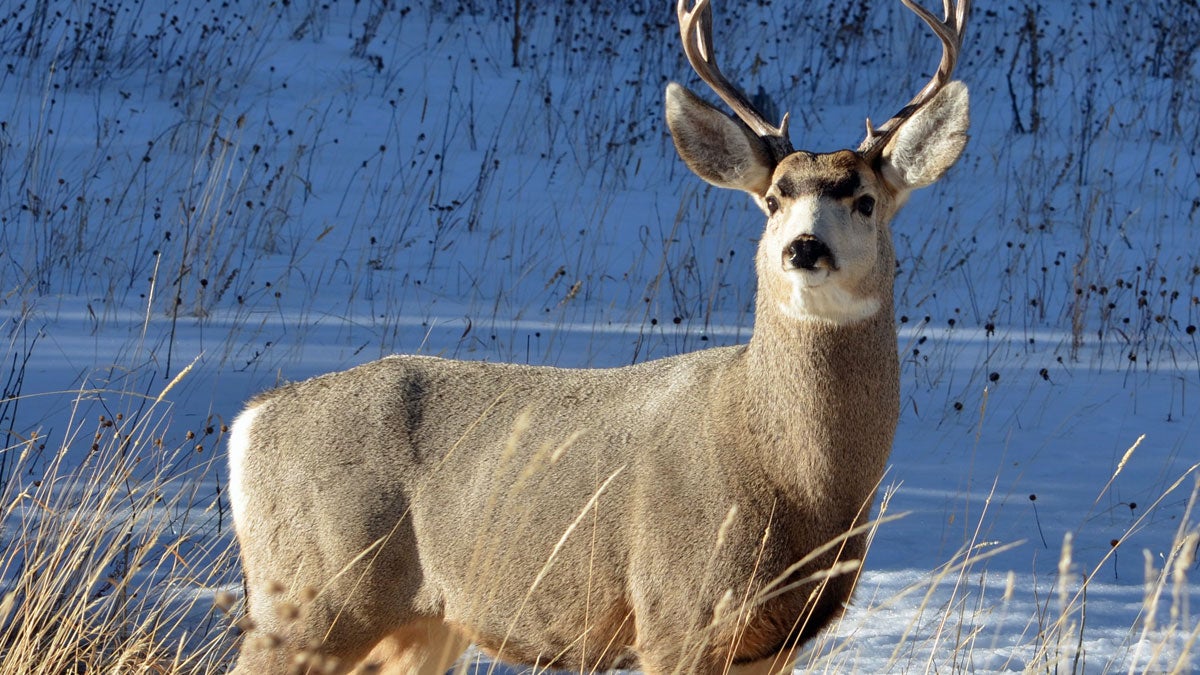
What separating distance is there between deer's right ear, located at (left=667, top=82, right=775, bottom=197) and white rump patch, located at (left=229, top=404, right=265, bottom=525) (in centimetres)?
135

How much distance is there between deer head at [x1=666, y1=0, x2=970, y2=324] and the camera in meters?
3.53

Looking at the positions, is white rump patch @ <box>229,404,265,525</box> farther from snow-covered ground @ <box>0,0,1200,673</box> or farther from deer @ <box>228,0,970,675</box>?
snow-covered ground @ <box>0,0,1200,673</box>

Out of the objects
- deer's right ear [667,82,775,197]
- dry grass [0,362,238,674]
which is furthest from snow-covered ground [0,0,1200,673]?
deer's right ear [667,82,775,197]

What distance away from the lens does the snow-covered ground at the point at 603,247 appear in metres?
5.45

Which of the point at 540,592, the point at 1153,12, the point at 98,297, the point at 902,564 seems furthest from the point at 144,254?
the point at 1153,12

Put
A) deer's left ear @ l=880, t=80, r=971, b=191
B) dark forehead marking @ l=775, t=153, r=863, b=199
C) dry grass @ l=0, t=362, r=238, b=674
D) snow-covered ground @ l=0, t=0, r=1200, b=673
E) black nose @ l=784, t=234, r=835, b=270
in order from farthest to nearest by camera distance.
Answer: snow-covered ground @ l=0, t=0, r=1200, b=673 → dry grass @ l=0, t=362, r=238, b=674 → deer's left ear @ l=880, t=80, r=971, b=191 → dark forehead marking @ l=775, t=153, r=863, b=199 → black nose @ l=784, t=234, r=835, b=270

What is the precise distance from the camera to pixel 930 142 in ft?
12.8

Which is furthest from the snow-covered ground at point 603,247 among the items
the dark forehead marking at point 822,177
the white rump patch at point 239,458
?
the dark forehead marking at point 822,177

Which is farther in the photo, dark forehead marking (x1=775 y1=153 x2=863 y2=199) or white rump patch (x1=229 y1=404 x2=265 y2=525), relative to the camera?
white rump patch (x1=229 y1=404 x2=265 y2=525)

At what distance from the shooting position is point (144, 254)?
8680 mm

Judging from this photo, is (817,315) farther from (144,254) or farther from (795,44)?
(795,44)

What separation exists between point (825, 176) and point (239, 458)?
1694 millimetres

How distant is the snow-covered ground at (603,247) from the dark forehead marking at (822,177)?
0.95 metres

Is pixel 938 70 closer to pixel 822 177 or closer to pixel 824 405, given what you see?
pixel 822 177
